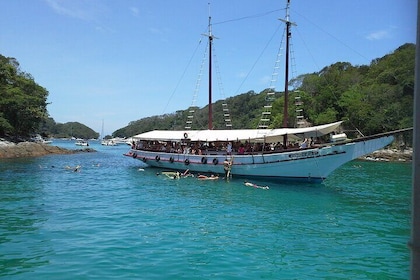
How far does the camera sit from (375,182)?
1329 inches

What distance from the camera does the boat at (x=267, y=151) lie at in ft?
93.7

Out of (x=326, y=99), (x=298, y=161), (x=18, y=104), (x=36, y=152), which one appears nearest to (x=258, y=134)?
(x=298, y=161)

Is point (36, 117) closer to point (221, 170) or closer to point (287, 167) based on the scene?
point (221, 170)

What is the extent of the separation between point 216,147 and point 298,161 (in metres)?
10.6

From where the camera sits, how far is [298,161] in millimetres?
29609

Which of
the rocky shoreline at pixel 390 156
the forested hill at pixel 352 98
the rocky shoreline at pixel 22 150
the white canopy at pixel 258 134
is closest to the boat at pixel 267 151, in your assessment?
the white canopy at pixel 258 134

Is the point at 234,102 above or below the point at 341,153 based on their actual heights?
above

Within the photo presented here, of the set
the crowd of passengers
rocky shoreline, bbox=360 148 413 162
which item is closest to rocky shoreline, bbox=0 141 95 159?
the crowd of passengers

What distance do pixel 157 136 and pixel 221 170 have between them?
1293 cm

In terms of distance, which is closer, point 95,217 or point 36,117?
point 95,217

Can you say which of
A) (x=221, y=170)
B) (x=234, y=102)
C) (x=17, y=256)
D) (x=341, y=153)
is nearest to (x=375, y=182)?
(x=341, y=153)

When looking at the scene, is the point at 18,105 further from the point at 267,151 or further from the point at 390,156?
the point at 390,156

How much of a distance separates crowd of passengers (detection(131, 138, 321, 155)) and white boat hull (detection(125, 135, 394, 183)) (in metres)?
0.81

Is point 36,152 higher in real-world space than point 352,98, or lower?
lower
